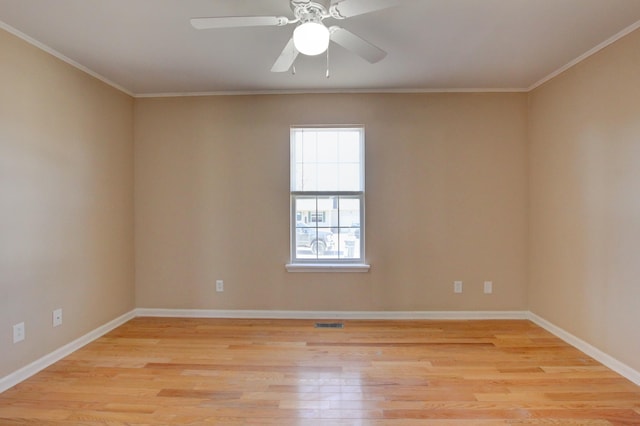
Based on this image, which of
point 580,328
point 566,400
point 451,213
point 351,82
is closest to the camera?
point 566,400

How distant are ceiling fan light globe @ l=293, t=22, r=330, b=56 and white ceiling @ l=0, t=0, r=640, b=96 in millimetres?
523

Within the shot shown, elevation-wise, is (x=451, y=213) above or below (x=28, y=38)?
below

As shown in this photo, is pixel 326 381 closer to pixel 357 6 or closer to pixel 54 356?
pixel 54 356

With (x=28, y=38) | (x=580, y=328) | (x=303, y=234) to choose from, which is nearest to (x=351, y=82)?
(x=303, y=234)

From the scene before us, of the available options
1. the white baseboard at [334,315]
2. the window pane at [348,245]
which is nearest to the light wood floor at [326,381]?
the white baseboard at [334,315]

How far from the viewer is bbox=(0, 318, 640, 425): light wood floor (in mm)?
1966

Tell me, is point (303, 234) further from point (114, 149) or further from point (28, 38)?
point (28, 38)

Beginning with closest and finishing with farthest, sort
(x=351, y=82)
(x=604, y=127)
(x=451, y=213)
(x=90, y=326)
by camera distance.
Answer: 1. (x=604, y=127)
2. (x=90, y=326)
3. (x=351, y=82)
4. (x=451, y=213)

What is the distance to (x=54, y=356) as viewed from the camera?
2.62 m

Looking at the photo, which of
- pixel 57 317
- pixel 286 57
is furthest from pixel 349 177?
pixel 57 317

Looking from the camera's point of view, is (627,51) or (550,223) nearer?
(627,51)

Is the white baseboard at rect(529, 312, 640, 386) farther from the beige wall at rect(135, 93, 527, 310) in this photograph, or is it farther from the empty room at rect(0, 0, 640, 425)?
the beige wall at rect(135, 93, 527, 310)

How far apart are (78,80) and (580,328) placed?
4.79 metres

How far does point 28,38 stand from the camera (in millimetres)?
2383
